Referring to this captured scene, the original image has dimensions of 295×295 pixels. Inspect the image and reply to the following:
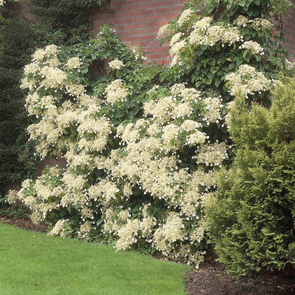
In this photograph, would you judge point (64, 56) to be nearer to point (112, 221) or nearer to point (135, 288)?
point (112, 221)

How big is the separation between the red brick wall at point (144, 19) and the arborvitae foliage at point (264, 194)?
2.95 meters

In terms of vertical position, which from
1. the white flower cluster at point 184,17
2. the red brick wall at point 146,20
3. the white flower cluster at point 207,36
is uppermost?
the red brick wall at point 146,20

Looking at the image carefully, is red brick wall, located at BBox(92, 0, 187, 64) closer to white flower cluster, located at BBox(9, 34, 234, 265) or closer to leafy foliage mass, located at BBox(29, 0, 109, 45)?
leafy foliage mass, located at BBox(29, 0, 109, 45)

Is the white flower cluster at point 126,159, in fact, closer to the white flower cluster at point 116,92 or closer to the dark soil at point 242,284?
the white flower cluster at point 116,92

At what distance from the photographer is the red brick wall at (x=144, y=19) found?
6.07m

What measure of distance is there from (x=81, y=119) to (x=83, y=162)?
598 mm

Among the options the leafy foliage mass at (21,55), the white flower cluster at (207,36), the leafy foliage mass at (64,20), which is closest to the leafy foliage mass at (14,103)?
the leafy foliage mass at (21,55)

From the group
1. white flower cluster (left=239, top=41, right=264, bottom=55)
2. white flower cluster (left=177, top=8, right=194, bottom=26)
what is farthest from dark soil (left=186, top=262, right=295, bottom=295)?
white flower cluster (left=177, top=8, right=194, bottom=26)

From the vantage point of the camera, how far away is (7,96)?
7.28 metres

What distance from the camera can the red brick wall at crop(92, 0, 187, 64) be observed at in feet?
19.9

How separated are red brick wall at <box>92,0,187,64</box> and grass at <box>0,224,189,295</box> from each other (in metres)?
2.94

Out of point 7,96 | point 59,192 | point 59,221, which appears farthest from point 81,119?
point 7,96

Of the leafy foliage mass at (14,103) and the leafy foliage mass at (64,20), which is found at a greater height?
the leafy foliage mass at (64,20)

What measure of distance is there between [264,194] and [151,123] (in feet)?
7.35
